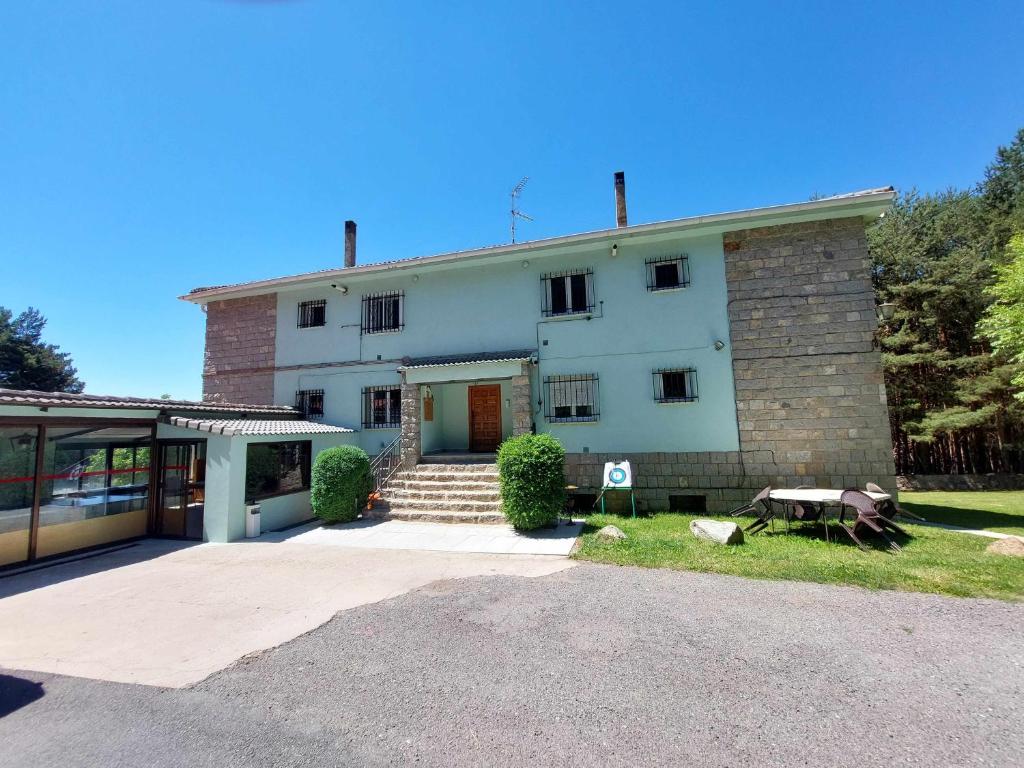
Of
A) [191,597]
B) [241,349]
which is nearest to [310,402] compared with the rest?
[241,349]

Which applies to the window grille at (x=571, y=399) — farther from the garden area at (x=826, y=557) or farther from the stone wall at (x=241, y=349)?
the stone wall at (x=241, y=349)

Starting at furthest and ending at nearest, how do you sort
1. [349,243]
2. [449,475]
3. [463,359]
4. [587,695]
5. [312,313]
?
[349,243] → [312,313] → [463,359] → [449,475] → [587,695]

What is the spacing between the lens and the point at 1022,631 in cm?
416

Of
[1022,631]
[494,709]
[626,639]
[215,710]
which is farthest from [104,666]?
[1022,631]

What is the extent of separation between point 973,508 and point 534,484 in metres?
13.5

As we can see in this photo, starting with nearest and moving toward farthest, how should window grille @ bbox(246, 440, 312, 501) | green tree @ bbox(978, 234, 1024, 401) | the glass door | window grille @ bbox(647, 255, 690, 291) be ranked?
1. the glass door
2. window grille @ bbox(246, 440, 312, 501)
3. window grille @ bbox(647, 255, 690, 291)
4. green tree @ bbox(978, 234, 1024, 401)

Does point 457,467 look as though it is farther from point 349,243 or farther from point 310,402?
point 349,243

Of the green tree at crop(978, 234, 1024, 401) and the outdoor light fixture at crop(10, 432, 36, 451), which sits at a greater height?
the green tree at crop(978, 234, 1024, 401)

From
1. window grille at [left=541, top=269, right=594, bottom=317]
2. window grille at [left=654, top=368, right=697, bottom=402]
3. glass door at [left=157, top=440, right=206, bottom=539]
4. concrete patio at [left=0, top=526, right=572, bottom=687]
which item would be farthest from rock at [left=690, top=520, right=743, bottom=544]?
glass door at [left=157, top=440, right=206, bottom=539]

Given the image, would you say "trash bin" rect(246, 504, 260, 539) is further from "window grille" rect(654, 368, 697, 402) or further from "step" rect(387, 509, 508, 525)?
"window grille" rect(654, 368, 697, 402)

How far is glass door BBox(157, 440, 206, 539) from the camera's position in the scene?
9.24m

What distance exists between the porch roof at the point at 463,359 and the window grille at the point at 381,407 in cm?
97

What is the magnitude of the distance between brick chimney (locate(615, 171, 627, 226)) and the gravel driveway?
420 inches

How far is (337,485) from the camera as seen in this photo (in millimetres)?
9812
